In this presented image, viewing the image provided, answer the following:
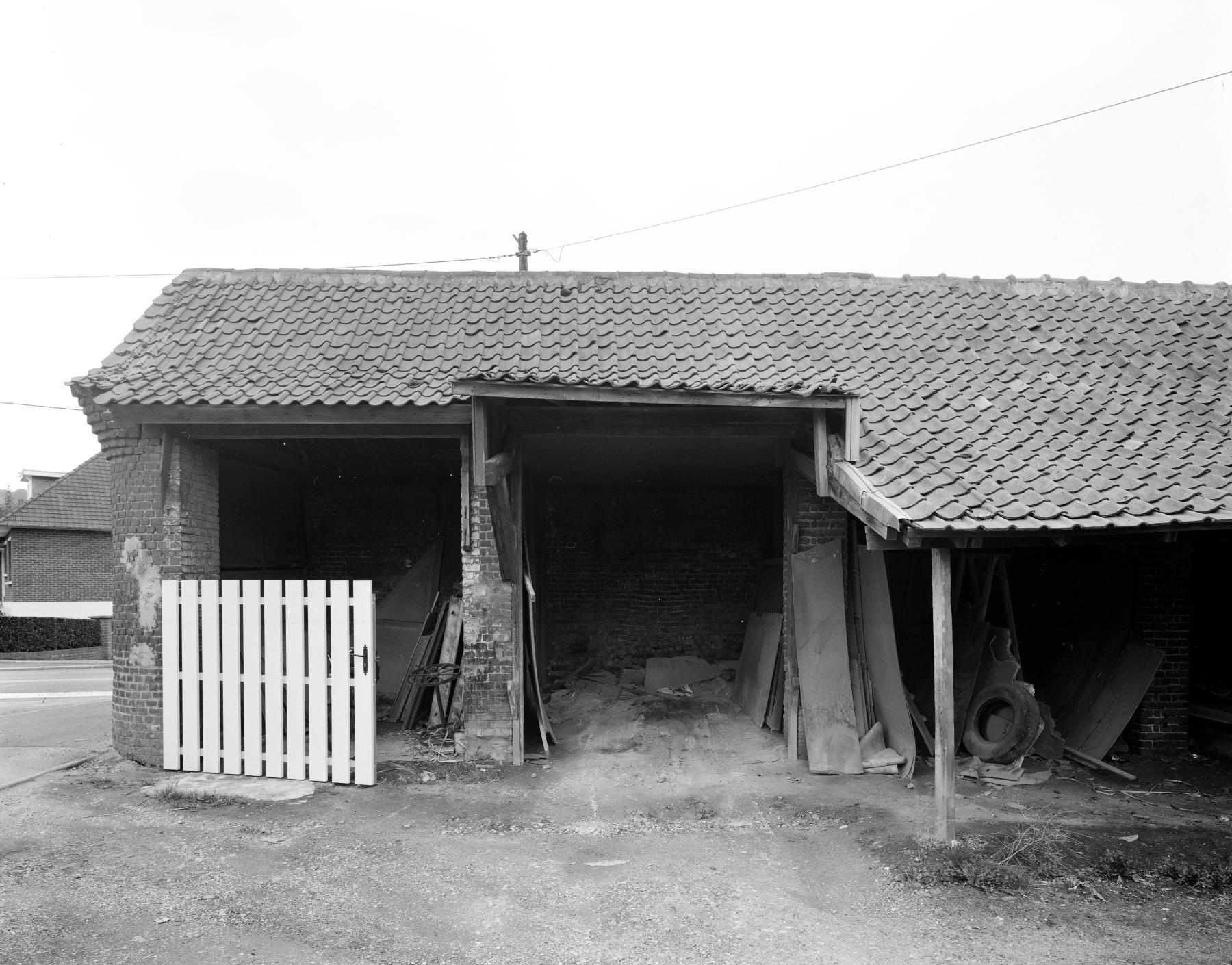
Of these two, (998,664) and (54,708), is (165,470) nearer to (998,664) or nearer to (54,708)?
(54,708)

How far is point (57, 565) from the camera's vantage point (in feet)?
82.9

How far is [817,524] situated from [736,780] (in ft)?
8.09

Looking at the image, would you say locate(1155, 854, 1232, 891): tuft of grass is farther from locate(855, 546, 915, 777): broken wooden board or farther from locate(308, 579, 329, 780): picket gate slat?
locate(308, 579, 329, 780): picket gate slat

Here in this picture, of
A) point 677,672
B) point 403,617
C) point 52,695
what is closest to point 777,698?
point 677,672

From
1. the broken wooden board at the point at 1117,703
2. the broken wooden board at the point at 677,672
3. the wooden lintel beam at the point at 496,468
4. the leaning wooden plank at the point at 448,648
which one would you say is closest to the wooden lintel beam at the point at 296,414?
the wooden lintel beam at the point at 496,468

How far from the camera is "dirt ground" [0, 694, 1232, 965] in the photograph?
4.38 metres

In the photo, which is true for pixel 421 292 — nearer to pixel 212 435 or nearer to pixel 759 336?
pixel 212 435

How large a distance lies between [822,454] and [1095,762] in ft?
13.5

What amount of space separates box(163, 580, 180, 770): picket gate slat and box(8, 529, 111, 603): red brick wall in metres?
19.6

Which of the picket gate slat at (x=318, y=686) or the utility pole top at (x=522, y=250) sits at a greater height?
the utility pole top at (x=522, y=250)

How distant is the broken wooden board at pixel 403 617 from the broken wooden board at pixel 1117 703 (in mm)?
7588

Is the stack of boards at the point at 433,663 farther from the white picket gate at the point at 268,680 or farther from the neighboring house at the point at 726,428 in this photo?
the white picket gate at the point at 268,680

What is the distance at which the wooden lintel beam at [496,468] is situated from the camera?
251 inches

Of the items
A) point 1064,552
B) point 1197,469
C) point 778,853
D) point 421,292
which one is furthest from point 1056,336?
point 421,292
